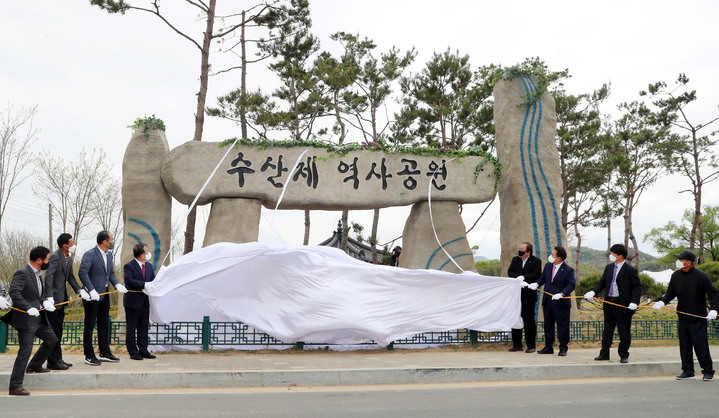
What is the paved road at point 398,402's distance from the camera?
514 cm

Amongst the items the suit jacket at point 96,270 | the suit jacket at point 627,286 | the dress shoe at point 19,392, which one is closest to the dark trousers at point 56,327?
the suit jacket at point 96,270

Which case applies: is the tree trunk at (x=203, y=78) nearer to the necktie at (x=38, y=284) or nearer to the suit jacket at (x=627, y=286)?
the necktie at (x=38, y=284)

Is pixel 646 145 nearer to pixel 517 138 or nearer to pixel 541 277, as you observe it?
pixel 517 138

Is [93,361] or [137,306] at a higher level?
[137,306]

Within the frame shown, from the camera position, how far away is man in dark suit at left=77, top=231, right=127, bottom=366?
23.3 ft

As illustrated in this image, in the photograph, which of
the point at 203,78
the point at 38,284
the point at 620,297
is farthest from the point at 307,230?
the point at 38,284

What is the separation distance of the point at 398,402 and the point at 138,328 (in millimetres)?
3798

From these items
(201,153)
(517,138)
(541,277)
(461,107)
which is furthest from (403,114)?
(541,277)

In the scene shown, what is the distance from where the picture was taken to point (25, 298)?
619 cm

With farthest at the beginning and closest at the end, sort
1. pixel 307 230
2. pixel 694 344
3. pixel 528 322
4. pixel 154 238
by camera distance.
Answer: pixel 307 230, pixel 154 238, pixel 528 322, pixel 694 344

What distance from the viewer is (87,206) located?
901 inches

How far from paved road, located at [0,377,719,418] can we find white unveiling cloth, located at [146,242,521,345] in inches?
70.0

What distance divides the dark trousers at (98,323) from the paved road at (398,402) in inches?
41.7

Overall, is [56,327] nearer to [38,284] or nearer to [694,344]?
[38,284]
